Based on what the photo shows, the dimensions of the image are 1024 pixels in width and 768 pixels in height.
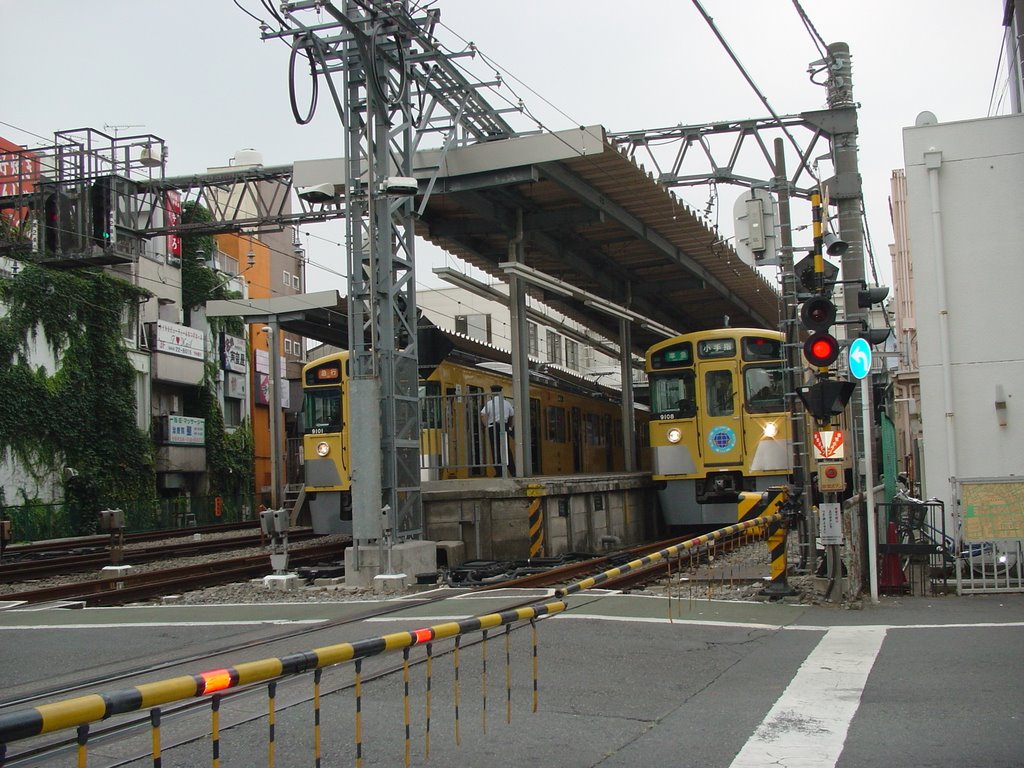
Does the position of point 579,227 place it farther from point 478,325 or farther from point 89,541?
point 478,325

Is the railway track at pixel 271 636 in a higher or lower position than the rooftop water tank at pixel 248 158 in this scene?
lower

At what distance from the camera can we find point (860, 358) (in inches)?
438

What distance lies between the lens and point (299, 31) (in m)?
13.1

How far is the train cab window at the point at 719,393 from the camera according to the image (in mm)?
18891

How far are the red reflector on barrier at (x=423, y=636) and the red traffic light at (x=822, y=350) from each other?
6.71 metres

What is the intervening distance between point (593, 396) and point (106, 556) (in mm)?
12224

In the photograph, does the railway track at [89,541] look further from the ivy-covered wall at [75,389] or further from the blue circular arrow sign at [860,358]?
the blue circular arrow sign at [860,358]

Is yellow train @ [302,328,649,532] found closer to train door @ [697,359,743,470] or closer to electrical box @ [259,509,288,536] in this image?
electrical box @ [259,509,288,536]

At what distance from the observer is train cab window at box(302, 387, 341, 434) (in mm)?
19047

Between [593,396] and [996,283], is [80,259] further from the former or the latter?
[996,283]

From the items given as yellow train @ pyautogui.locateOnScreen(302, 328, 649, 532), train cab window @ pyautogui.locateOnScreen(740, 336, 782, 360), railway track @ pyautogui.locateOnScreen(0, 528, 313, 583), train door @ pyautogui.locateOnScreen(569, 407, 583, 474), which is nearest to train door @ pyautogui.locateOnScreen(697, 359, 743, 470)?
train cab window @ pyautogui.locateOnScreen(740, 336, 782, 360)

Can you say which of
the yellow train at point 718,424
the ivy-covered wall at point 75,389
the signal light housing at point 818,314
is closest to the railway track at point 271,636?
the yellow train at point 718,424

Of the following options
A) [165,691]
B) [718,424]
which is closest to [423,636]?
[165,691]

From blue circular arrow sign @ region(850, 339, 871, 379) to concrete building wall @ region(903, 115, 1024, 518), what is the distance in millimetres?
3233
